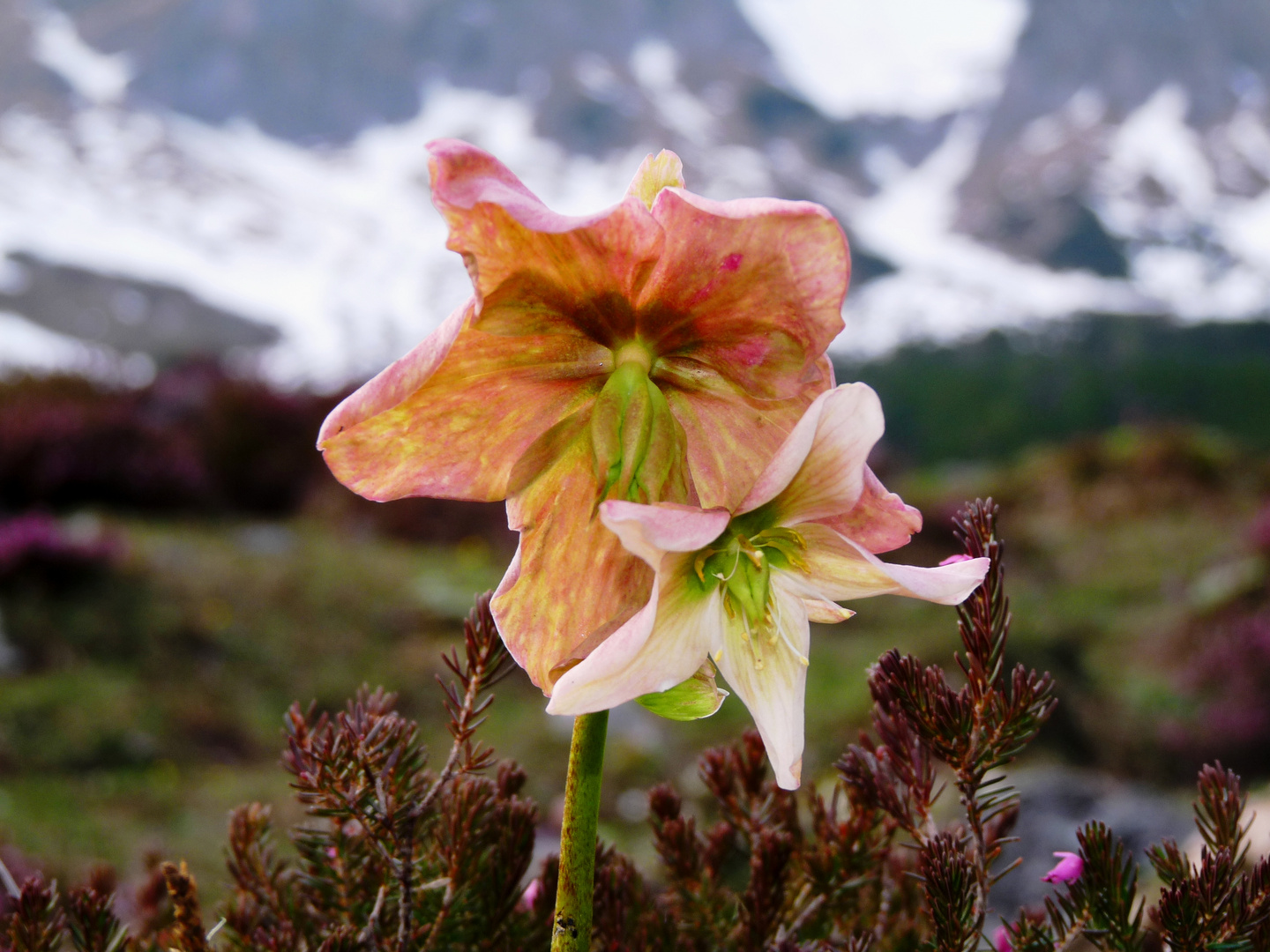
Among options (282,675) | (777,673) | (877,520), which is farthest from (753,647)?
(282,675)

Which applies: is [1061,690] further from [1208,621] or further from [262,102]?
[262,102]

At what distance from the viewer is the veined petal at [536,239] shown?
0.54 meters

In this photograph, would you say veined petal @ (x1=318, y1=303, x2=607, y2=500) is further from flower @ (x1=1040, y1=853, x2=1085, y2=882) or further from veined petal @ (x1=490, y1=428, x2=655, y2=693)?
flower @ (x1=1040, y1=853, x2=1085, y2=882)

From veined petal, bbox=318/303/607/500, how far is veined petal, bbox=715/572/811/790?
0.66 ft

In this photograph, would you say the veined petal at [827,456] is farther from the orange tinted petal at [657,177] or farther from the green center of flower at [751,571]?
the orange tinted petal at [657,177]

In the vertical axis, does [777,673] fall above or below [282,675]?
below

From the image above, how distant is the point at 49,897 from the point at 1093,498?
9743 mm

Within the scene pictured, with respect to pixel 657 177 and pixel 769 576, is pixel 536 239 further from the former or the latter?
pixel 769 576

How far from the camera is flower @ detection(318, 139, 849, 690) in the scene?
57 centimetres

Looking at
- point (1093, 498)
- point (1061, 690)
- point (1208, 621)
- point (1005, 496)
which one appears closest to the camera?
point (1061, 690)

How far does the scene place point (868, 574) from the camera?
581mm

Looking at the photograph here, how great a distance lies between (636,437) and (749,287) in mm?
122

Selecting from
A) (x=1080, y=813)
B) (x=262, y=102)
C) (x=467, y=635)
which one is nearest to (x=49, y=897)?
(x=467, y=635)

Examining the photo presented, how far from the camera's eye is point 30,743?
335 centimetres
